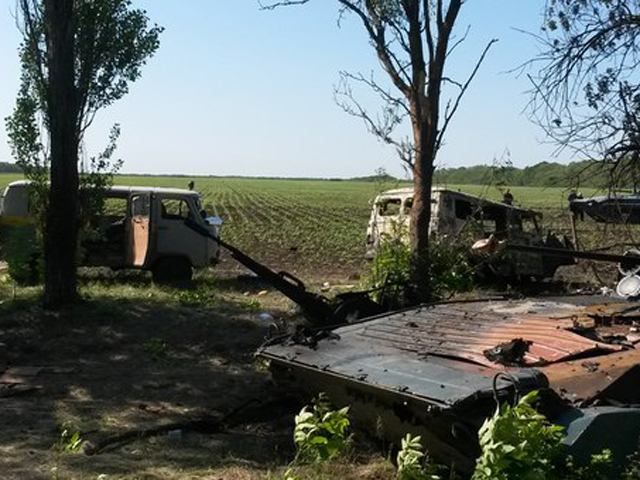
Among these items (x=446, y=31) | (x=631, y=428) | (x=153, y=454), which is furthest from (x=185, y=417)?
(x=446, y=31)

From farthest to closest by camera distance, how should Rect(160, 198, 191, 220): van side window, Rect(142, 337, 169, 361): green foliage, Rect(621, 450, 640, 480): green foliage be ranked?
Rect(160, 198, 191, 220): van side window, Rect(142, 337, 169, 361): green foliage, Rect(621, 450, 640, 480): green foliage

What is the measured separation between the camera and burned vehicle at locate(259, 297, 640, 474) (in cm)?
419

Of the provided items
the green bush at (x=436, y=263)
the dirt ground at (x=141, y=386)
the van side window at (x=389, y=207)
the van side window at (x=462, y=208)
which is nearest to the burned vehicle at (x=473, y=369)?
the dirt ground at (x=141, y=386)

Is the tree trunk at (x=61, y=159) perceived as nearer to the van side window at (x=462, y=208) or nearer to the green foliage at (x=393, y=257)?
the green foliage at (x=393, y=257)

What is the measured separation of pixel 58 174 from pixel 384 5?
475 cm

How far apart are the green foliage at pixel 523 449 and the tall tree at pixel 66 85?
9.30 meters

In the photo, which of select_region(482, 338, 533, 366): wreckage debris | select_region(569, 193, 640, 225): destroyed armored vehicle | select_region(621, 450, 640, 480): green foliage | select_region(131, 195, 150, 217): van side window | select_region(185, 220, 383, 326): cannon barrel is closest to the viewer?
select_region(621, 450, 640, 480): green foliage

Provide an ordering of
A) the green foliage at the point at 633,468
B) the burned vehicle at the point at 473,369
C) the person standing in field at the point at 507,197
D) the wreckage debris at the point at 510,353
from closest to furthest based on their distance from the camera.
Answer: the green foliage at the point at 633,468, the burned vehicle at the point at 473,369, the wreckage debris at the point at 510,353, the person standing in field at the point at 507,197

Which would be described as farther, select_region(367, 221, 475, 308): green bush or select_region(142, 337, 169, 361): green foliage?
select_region(367, 221, 475, 308): green bush

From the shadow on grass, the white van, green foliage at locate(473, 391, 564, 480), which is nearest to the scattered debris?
green foliage at locate(473, 391, 564, 480)

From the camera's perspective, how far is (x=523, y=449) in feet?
11.6

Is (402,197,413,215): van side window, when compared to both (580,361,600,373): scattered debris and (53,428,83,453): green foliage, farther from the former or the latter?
(580,361,600,373): scattered debris

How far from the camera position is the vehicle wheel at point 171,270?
53.8ft

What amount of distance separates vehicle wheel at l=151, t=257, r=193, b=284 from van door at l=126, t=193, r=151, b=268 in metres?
0.29
